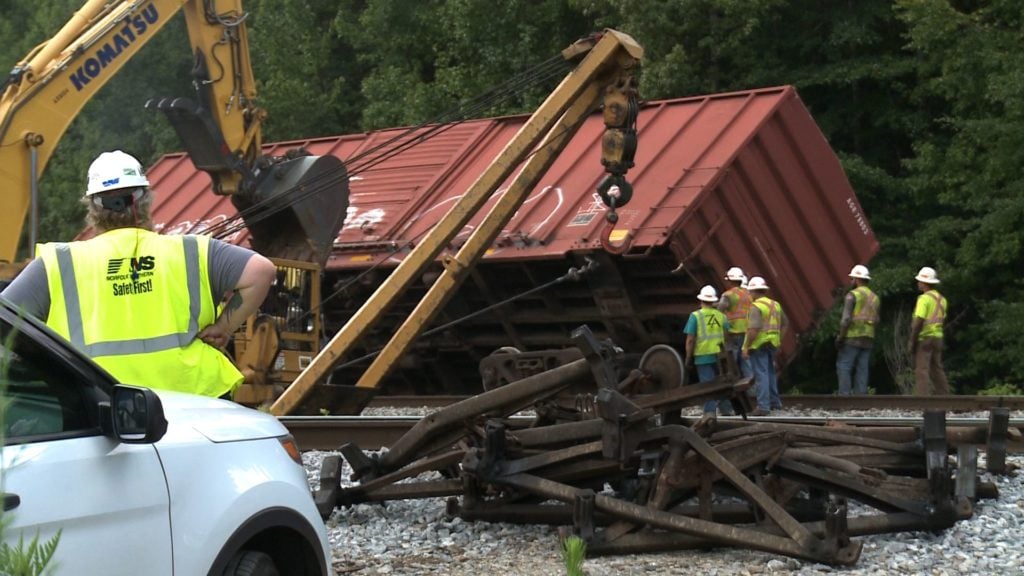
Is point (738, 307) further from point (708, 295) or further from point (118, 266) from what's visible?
point (118, 266)

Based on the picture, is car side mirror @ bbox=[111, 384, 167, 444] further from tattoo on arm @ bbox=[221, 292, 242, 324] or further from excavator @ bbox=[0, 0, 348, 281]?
excavator @ bbox=[0, 0, 348, 281]

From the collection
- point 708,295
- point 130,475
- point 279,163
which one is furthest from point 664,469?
point 279,163

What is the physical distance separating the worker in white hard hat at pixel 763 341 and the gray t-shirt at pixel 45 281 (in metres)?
9.58

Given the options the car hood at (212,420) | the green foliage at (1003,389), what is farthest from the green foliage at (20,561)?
the green foliage at (1003,389)

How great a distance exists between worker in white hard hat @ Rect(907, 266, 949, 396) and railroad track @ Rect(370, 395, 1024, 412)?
1.80 meters

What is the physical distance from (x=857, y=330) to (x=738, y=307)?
7.33ft

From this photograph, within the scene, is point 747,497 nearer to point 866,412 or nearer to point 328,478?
point 328,478

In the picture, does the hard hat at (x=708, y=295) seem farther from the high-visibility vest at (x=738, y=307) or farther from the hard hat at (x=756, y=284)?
the hard hat at (x=756, y=284)

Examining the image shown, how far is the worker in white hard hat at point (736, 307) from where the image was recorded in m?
13.7

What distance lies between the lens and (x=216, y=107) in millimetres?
14164

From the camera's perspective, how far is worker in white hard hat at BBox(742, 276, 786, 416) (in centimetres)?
1377

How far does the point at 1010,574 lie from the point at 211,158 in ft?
32.4

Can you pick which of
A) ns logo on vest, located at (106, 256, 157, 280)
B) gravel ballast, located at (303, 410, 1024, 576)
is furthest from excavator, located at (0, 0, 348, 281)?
ns logo on vest, located at (106, 256, 157, 280)

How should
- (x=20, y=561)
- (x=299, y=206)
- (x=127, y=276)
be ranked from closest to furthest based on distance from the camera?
(x=20, y=561) → (x=127, y=276) → (x=299, y=206)
